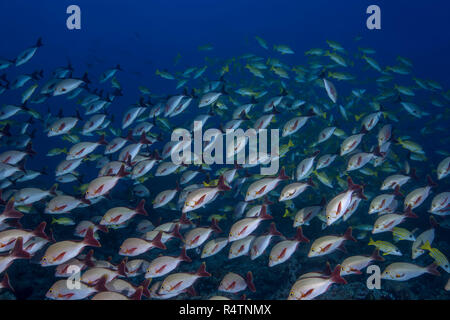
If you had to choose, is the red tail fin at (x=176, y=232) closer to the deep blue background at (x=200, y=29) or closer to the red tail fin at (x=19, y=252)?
the red tail fin at (x=19, y=252)

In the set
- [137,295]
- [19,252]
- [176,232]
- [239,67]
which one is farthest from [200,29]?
[137,295]

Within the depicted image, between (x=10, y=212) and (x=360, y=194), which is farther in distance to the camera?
(x=360, y=194)

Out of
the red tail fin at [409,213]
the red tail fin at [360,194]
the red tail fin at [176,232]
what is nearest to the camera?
the red tail fin at [360,194]

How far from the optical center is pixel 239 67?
12.4 meters

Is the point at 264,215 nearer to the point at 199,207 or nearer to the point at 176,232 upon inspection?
the point at 199,207

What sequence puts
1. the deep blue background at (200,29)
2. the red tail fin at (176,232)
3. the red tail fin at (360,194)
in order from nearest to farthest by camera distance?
the red tail fin at (360,194) → the red tail fin at (176,232) → the deep blue background at (200,29)

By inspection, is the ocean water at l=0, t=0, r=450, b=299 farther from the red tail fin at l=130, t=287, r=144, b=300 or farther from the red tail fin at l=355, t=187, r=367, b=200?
the red tail fin at l=130, t=287, r=144, b=300

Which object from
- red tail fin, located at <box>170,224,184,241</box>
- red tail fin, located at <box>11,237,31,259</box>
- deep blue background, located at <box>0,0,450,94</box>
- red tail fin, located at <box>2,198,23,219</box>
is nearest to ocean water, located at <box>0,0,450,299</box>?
deep blue background, located at <box>0,0,450,94</box>

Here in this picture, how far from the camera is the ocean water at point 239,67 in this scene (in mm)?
6755

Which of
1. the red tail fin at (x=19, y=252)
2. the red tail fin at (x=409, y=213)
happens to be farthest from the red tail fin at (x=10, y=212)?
the red tail fin at (x=409, y=213)

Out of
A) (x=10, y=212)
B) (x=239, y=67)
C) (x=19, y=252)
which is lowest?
(x=19, y=252)

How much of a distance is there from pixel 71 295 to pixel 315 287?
10.0 ft

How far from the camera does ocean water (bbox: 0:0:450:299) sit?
22.2 ft
